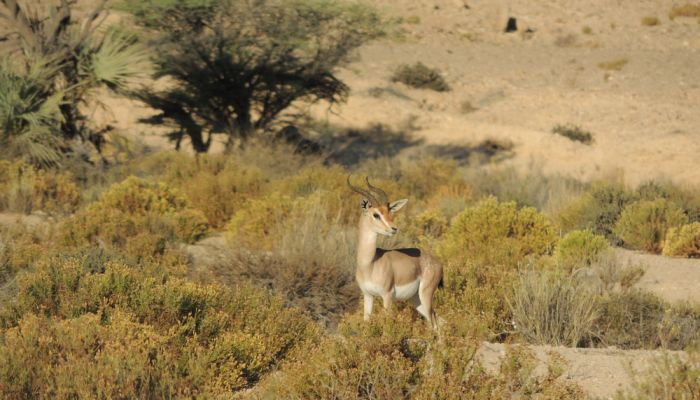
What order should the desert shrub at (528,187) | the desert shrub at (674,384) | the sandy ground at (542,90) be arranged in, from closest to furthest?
the desert shrub at (674,384) < the desert shrub at (528,187) < the sandy ground at (542,90)

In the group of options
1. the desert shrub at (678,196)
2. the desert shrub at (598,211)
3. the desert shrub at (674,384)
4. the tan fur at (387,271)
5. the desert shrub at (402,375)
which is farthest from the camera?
the desert shrub at (678,196)

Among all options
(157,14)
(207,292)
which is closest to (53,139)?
(157,14)

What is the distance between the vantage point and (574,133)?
25.0 meters

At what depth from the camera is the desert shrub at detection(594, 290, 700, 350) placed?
8.23 m

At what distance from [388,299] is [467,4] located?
142ft

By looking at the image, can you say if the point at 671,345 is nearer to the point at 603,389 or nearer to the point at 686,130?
the point at 603,389

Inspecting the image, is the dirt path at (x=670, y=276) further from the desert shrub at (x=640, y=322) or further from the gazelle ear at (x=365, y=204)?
the gazelle ear at (x=365, y=204)

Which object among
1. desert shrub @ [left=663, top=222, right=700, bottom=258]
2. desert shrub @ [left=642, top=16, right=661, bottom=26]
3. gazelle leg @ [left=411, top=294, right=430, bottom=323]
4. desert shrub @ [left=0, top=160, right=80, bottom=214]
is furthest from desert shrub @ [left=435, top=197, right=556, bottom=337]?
desert shrub @ [left=642, top=16, right=661, bottom=26]

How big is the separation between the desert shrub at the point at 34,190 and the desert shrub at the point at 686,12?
37.9 metres

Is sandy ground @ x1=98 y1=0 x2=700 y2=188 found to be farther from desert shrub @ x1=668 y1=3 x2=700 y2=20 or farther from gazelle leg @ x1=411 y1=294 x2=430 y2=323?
gazelle leg @ x1=411 y1=294 x2=430 y2=323

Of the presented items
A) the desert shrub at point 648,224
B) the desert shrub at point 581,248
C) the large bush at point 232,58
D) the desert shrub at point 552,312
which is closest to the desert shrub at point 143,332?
the desert shrub at point 552,312

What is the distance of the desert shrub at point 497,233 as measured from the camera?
11586 millimetres

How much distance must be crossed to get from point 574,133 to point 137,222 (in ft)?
51.6

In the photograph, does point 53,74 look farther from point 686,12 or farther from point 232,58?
point 686,12
